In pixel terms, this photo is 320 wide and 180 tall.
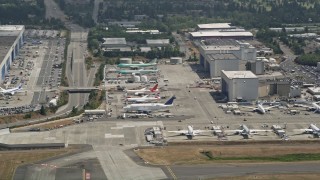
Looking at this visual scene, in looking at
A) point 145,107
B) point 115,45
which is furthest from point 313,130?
point 115,45

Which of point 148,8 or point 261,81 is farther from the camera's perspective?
point 148,8

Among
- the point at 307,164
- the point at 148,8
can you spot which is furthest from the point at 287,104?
the point at 148,8

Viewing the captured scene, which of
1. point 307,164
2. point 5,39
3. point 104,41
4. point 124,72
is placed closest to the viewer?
point 307,164

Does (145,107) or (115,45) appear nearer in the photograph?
(145,107)

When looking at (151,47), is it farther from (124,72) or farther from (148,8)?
(148,8)

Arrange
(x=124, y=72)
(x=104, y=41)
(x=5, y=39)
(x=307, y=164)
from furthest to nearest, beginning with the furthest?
(x=104, y=41) < (x=5, y=39) < (x=124, y=72) < (x=307, y=164)

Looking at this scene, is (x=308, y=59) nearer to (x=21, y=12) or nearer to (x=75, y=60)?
(x=75, y=60)
